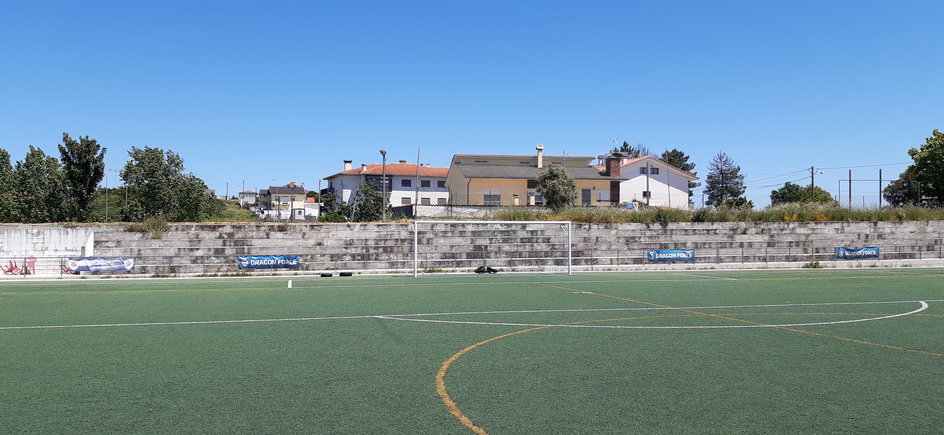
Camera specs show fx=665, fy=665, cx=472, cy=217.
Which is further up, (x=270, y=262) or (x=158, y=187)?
(x=158, y=187)

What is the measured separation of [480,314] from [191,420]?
8060 millimetres

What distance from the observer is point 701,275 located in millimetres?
26062

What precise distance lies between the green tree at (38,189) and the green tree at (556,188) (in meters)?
32.7

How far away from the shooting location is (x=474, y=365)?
855cm

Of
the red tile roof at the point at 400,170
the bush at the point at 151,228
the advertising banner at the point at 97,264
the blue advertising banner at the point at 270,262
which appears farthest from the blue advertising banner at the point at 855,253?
the red tile roof at the point at 400,170

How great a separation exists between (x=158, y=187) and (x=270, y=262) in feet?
61.9

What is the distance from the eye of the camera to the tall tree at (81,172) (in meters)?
36.0

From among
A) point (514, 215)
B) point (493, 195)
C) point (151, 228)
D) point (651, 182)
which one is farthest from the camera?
point (651, 182)

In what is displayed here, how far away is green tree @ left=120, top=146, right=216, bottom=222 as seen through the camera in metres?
40.9

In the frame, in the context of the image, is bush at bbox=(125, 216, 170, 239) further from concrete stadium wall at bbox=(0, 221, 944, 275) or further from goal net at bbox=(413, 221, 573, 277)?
goal net at bbox=(413, 221, 573, 277)

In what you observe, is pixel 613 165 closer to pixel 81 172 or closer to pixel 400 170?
pixel 400 170

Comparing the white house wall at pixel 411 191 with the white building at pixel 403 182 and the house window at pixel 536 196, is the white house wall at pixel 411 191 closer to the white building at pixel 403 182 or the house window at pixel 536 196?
the white building at pixel 403 182

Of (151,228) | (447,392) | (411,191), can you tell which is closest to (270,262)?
(151,228)

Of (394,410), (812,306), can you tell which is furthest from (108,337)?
(812,306)
